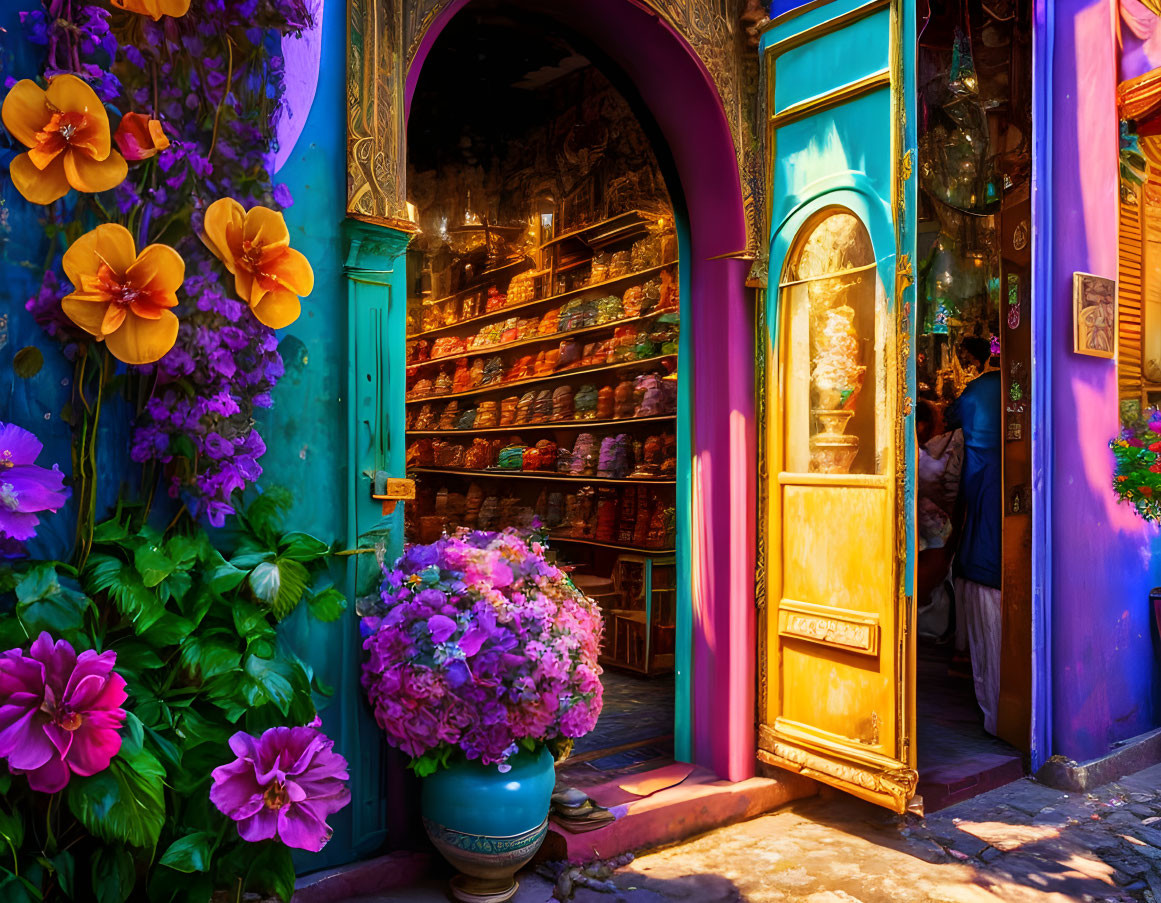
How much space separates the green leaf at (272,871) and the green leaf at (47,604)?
708 millimetres

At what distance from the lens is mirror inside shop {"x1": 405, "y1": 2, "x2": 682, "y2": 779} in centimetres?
582

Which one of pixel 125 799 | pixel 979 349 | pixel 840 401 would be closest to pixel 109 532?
pixel 125 799

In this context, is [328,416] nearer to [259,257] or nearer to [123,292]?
[259,257]

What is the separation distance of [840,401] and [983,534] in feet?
5.66

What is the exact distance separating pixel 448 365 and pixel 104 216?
5837 mm

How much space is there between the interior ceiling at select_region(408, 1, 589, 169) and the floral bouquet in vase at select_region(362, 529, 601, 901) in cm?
422

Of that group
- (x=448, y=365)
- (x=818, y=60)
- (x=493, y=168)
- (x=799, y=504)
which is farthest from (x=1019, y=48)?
(x=448, y=365)

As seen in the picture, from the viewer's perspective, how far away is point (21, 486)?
191 cm

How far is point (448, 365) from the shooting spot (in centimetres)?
806

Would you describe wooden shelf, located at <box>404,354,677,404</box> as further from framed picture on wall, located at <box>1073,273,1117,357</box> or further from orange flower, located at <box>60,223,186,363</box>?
orange flower, located at <box>60,223,186,363</box>

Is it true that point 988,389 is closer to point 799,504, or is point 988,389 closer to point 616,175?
point 799,504

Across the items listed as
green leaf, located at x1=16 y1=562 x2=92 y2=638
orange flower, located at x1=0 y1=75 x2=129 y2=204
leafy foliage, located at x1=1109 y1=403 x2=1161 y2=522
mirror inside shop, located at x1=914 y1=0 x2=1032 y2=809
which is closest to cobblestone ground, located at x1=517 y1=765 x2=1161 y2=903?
mirror inside shop, located at x1=914 y1=0 x2=1032 y2=809

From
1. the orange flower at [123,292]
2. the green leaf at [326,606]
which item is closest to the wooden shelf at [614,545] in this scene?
the green leaf at [326,606]

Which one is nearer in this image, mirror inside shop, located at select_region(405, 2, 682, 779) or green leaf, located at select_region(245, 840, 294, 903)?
green leaf, located at select_region(245, 840, 294, 903)
